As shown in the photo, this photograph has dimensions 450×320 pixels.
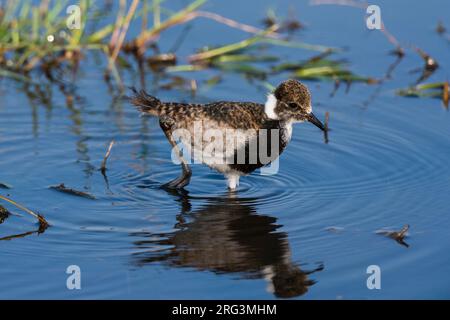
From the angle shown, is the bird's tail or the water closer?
the water

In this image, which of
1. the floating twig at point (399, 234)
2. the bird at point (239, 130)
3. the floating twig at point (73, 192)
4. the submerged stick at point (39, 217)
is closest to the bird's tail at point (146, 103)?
the bird at point (239, 130)

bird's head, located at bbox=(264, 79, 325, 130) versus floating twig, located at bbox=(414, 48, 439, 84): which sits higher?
floating twig, located at bbox=(414, 48, 439, 84)

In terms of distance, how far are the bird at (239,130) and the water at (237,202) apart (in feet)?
0.95

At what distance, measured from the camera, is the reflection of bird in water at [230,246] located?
6922 mm

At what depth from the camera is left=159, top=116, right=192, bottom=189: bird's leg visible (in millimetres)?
8688

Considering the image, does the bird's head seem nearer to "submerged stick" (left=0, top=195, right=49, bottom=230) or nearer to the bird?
the bird

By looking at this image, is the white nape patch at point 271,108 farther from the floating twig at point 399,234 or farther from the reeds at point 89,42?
the reeds at point 89,42

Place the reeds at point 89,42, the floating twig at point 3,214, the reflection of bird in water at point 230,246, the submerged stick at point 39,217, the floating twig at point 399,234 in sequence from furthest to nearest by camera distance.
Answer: the reeds at point 89,42 → the floating twig at point 3,214 → the submerged stick at point 39,217 → the floating twig at point 399,234 → the reflection of bird in water at point 230,246

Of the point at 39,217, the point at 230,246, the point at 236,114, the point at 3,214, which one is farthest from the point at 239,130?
the point at 3,214

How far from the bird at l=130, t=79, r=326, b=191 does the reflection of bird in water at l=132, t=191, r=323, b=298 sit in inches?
16.6

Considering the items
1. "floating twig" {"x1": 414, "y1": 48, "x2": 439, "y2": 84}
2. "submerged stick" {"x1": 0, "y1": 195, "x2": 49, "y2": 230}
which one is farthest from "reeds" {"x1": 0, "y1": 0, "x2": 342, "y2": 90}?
"submerged stick" {"x1": 0, "y1": 195, "x2": 49, "y2": 230}

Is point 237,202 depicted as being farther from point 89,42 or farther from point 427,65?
point 427,65

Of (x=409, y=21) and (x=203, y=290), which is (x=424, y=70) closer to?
(x=409, y=21)
